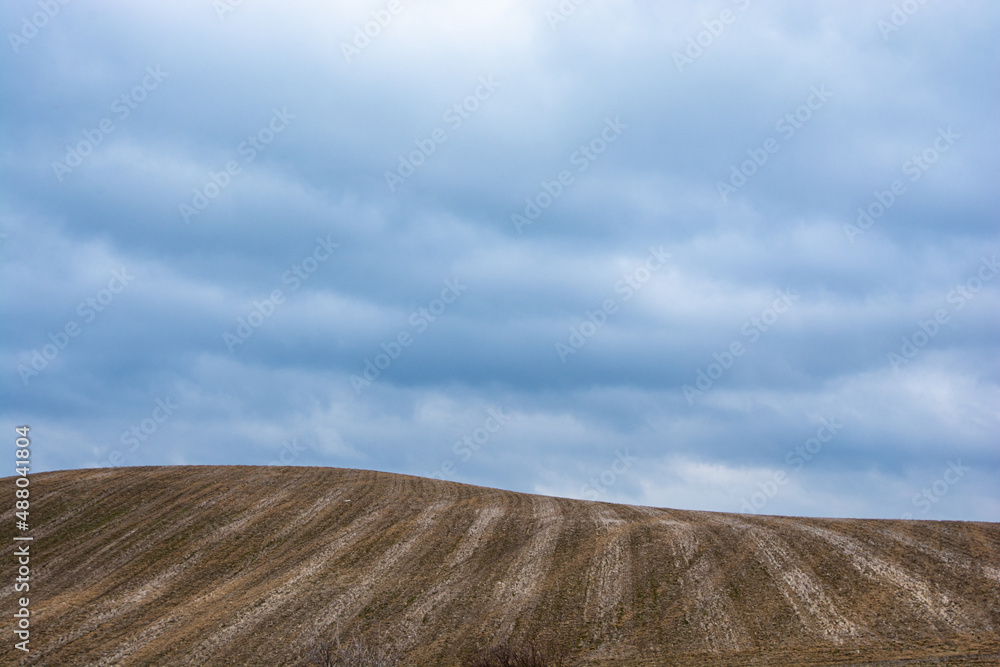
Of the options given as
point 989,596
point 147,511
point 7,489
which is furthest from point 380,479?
point 989,596

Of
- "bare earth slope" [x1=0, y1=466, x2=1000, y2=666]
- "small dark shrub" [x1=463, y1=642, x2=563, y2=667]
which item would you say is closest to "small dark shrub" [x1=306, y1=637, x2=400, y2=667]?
"bare earth slope" [x1=0, y1=466, x2=1000, y2=666]

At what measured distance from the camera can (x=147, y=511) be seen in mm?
51156

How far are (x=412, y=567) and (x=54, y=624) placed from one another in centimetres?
1648

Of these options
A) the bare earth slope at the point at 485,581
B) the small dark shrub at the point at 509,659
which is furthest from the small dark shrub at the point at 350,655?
the small dark shrub at the point at 509,659

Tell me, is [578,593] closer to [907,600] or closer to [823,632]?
[823,632]

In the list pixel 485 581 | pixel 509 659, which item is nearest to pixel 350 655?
pixel 509 659

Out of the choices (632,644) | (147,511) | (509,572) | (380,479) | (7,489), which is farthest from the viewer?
(380,479)

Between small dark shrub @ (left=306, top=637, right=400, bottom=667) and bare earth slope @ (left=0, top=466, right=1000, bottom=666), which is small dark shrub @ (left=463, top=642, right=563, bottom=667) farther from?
bare earth slope @ (left=0, top=466, right=1000, bottom=666)

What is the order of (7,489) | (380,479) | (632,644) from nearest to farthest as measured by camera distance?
(632,644) → (7,489) → (380,479)

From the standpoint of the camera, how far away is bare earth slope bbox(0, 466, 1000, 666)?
107ft

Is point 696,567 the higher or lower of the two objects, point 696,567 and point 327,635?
the higher

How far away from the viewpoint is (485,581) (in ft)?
128

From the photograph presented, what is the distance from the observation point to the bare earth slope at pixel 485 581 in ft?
107

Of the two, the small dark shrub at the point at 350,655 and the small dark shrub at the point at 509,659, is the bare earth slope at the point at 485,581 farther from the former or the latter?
the small dark shrub at the point at 509,659
